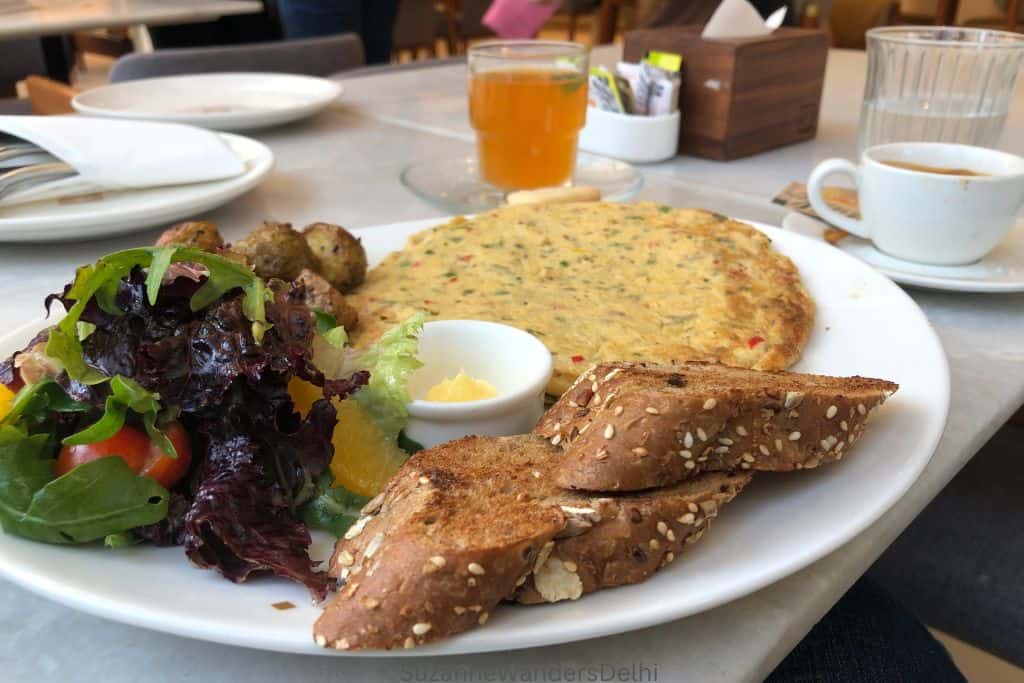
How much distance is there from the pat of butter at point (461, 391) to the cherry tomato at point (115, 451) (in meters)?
0.35

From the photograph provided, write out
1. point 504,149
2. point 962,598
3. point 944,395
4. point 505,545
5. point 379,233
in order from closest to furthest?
point 505,545, point 944,395, point 962,598, point 379,233, point 504,149

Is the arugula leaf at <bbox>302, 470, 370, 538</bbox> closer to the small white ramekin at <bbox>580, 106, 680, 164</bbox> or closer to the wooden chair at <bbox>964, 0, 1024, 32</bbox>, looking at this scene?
the small white ramekin at <bbox>580, 106, 680, 164</bbox>

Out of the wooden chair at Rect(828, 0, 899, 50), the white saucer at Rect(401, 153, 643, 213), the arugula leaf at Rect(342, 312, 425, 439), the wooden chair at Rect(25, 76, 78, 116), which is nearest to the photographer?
the arugula leaf at Rect(342, 312, 425, 439)

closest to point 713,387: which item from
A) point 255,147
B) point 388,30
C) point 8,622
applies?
point 8,622

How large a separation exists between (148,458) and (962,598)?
4.33 ft

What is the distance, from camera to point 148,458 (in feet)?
Answer: 2.92

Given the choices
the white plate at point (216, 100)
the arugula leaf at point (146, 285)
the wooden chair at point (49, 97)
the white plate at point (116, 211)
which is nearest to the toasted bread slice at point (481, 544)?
Result: the arugula leaf at point (146, 285)

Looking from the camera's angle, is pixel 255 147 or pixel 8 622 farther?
pixel 255 147

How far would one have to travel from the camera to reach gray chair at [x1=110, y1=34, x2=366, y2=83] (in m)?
3.34

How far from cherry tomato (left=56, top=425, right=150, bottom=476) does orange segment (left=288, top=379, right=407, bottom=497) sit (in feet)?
0.57

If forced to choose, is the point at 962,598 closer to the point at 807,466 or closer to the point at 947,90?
the point at 807,466

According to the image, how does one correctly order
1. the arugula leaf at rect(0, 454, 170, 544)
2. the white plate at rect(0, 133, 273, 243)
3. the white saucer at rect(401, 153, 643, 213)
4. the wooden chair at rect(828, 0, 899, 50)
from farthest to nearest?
1. the wooden chair at rect(828, 0, 899, 50)
2. the white saucer at rect(401, 153, 643, 213)
3. the white plate at rect(0, 133, 273, 243)
4. the arugula leaf at rect(0, 454, 170, 544)

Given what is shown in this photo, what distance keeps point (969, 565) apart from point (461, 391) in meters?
1.00

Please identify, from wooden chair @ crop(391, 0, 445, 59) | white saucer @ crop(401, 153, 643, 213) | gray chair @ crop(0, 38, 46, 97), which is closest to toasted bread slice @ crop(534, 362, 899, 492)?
white saucer @ crop(401, 153, 643, 213)
